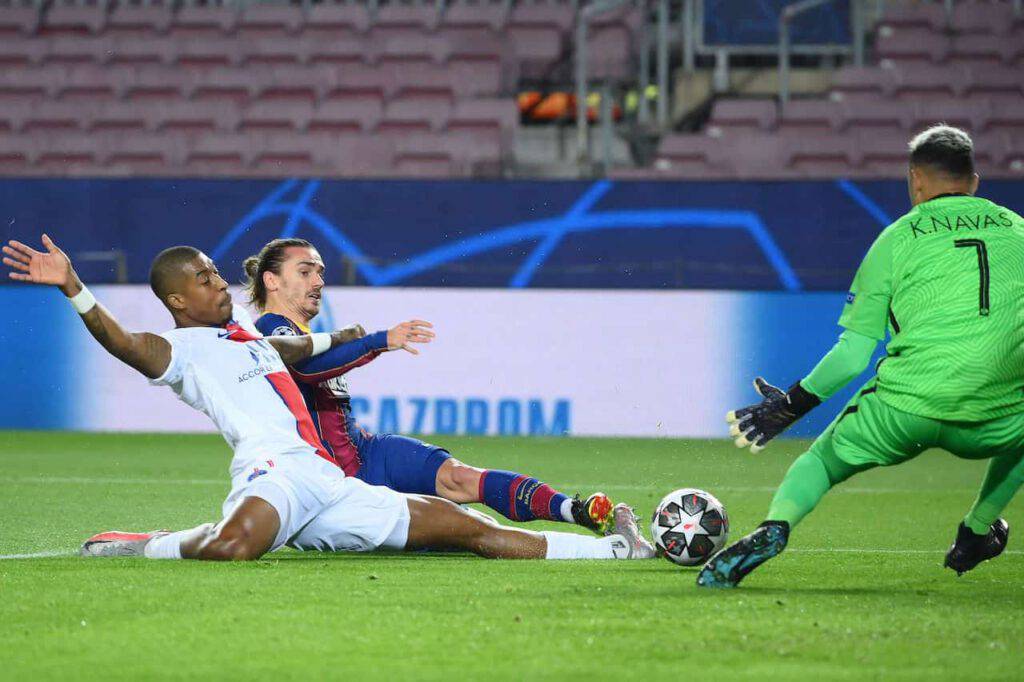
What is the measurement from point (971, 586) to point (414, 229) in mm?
10277

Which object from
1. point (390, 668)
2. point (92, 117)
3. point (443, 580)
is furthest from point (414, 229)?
point (390, 668)

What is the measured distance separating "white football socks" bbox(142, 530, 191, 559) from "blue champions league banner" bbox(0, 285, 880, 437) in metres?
7.67

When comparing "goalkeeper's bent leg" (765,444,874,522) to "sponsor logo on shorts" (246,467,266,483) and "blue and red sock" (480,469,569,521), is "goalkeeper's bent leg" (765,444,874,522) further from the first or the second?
"sponsor logo on shorts" (246,467,266,483)

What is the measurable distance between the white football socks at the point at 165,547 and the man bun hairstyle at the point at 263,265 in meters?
1.50

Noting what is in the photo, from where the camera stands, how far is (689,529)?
617cm

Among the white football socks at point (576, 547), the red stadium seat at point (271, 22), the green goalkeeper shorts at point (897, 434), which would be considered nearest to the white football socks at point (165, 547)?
the white football socks at point (576, 547)

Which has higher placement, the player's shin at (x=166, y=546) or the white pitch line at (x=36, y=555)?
the player's shin at (x=166, y=546)

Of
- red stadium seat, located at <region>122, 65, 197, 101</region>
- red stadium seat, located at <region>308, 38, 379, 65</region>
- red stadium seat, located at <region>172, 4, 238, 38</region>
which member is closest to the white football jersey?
red stadium seat, located at <region>122, 65, 197, 101</region>

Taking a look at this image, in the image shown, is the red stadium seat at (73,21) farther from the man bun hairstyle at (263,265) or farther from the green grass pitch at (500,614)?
the man bun hairstyle at (263,265)

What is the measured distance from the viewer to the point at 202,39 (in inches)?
749

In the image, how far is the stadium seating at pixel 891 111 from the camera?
16891 mm

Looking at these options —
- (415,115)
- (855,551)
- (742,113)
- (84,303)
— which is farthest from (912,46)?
(84,303)

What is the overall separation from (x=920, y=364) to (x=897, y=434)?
26 centimetres

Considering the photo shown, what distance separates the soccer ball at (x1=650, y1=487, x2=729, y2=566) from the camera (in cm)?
614
